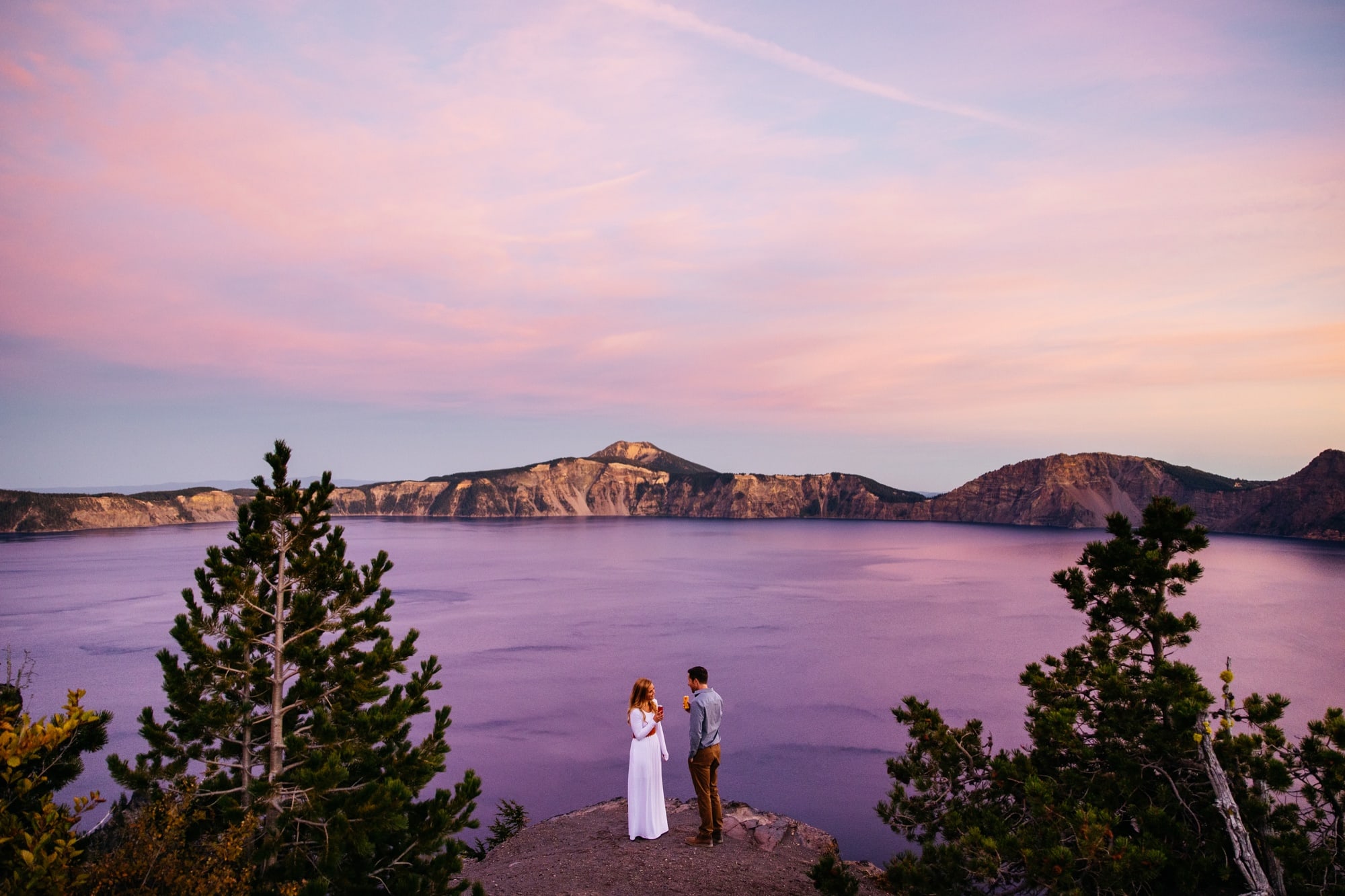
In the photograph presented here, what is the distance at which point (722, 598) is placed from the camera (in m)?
61.2

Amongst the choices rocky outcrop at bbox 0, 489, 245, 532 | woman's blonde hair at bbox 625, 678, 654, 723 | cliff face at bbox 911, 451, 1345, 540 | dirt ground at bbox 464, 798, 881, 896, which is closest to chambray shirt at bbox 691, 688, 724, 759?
woman's blonde hair at bbox 625, 678, 654, 723

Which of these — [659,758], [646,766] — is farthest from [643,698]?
[646,766]

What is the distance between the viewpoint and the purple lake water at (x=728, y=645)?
23.1 metres

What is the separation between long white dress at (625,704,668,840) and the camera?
1023 cm

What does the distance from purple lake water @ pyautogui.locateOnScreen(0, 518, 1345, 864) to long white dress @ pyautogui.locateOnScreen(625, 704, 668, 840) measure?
7.61 m

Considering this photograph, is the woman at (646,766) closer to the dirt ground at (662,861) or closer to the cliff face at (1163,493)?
the dirt ground at (662,861)

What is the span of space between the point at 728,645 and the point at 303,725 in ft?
112

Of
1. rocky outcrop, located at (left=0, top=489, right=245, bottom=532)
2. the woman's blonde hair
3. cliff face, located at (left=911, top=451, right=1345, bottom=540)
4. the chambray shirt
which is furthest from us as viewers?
rocky outcrop, located at (left=0, top=489, right=245, bottom=532)

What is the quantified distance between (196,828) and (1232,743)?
11.9m

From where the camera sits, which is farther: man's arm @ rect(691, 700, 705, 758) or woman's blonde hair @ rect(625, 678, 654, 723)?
woman's blonde hair @ rect(625, 678, 654, 723)

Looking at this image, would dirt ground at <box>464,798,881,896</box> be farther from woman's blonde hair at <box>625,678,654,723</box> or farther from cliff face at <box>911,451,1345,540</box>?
cliff face at <box>911,451,1345,540</box>

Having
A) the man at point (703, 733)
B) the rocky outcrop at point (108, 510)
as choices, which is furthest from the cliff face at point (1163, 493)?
the rocky outcrop at point (108, 510)

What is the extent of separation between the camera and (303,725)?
985 cm

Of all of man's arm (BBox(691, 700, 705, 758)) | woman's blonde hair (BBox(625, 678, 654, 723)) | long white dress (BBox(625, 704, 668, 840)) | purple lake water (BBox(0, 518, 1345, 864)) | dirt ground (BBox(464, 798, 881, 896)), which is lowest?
purple lake water (BBox(0, 518, 1345, 864))
